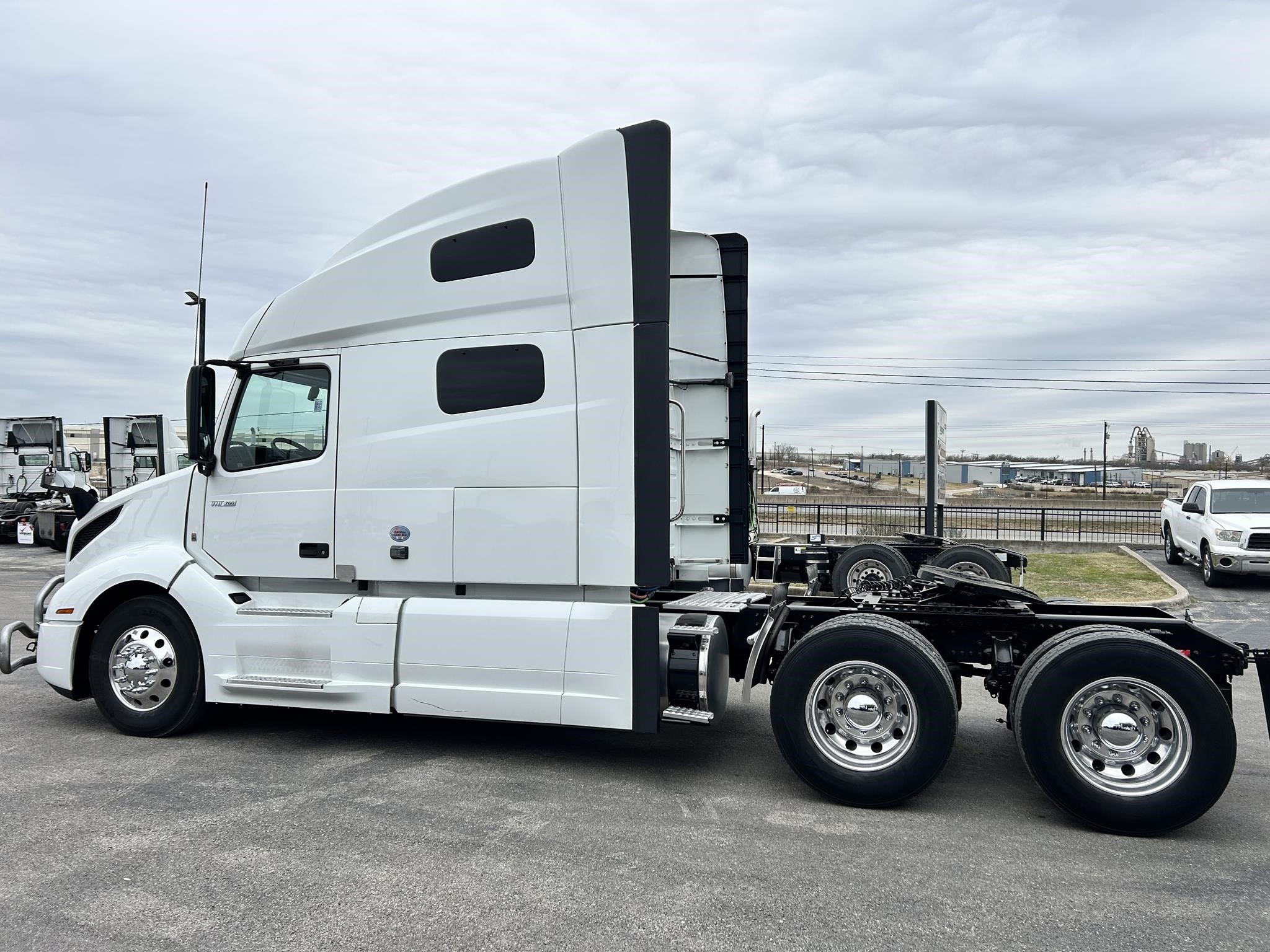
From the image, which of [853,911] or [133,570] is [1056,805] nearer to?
[853,911]

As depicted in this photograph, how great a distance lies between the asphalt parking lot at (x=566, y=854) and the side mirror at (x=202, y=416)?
1928 mm

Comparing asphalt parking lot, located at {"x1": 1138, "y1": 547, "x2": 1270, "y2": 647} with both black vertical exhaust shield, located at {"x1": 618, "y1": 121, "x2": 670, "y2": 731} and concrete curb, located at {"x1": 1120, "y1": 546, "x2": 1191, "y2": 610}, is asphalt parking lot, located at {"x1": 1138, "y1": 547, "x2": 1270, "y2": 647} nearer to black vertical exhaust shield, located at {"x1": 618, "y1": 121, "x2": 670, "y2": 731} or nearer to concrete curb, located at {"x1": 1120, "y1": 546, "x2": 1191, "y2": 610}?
concrete curb, located at {"x1": 1120, "y1": 546, "x2": 1191, "y2": 610}

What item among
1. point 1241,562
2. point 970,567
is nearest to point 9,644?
point 970,567

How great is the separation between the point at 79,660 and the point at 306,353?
2.73 metres

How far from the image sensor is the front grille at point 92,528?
21.9ft

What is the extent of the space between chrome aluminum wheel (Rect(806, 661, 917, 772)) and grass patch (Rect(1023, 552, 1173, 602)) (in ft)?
25.0

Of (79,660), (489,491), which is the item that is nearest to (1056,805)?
(489,491)

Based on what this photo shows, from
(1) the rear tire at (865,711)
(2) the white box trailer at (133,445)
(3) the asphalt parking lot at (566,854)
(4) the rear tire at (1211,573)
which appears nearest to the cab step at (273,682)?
(3) the asphalt parking lot at (566,854)

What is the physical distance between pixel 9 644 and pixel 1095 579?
47.6 ft

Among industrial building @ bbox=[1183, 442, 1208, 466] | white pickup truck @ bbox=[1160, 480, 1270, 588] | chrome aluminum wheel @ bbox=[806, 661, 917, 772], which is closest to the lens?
chrome aluminum wheel @ bbox=[806, 661, 917, 772]

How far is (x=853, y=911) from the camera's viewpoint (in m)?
3.69

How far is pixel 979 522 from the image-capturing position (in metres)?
28.9

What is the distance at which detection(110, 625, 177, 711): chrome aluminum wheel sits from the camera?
20.1ft

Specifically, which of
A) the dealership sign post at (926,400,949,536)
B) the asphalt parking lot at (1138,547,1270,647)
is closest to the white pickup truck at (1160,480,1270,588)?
the asphalt parking lot at (1138,547,1270,647)
